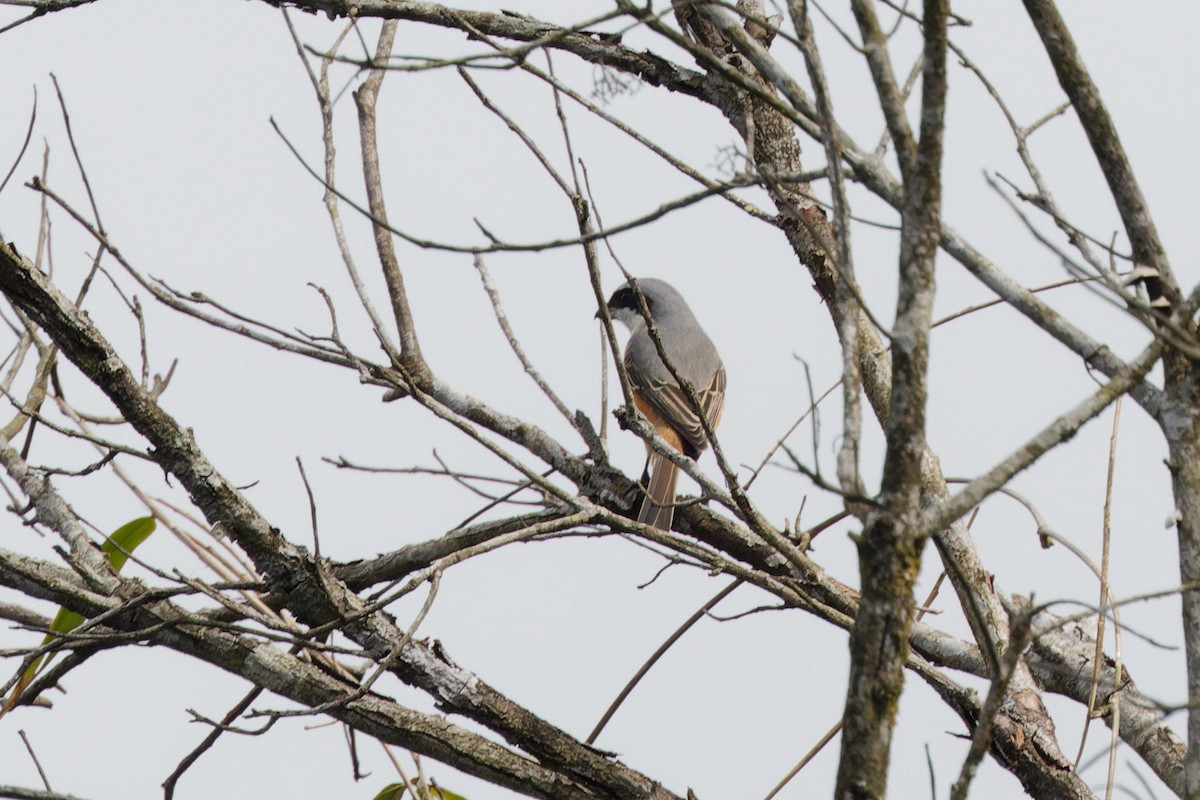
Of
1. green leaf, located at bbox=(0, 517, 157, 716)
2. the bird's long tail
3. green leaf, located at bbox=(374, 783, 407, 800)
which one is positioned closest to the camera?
green leaf, located at bbox=(0, 517, 157, 716)

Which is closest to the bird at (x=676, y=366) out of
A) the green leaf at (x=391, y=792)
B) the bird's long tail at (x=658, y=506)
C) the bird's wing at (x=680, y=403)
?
the bird's wing at (x=680, y=403)

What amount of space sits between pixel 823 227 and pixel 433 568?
191cm

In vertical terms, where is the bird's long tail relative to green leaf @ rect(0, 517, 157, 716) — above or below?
above

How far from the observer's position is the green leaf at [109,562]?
2.88 metres

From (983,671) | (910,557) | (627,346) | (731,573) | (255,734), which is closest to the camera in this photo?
(910,557)

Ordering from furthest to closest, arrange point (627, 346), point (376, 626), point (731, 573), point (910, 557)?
point (627, 346) < point (376, 626) < point (731, 573) < point (910, 557)

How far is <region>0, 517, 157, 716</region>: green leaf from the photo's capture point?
2885mm

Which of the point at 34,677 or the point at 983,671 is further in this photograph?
the point at 983,671

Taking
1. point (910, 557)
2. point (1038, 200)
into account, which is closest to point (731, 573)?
point (1038, 200)

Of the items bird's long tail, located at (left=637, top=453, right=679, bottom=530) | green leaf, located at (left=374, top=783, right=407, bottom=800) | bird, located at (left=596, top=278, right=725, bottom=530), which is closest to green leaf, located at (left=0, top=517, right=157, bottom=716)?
green leaf, located at (left=374, top=783, right=407, bottom=800)

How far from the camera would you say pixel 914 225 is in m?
1.59

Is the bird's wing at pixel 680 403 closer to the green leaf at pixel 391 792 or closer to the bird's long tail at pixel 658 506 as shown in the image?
the bird's long tail at pixel 658 506

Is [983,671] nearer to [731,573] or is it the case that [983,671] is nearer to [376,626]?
[731,573]

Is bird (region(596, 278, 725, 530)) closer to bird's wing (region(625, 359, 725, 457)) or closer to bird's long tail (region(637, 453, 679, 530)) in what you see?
bird's wing (region(625, 359, 725, 457))
